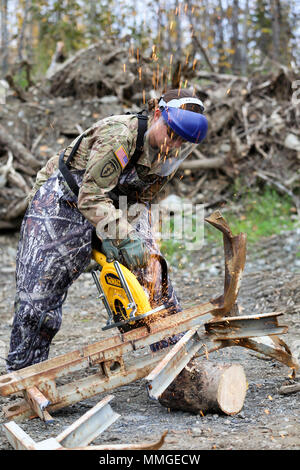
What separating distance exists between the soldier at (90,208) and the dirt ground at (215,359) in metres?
0.49

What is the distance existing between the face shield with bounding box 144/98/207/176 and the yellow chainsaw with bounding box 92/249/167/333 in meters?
0.66

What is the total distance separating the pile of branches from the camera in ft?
29.5

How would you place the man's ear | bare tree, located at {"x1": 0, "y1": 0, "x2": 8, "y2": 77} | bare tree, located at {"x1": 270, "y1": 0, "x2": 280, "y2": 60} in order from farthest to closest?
bare tree, located at {"x1": 270, "y1": 0, "x2": 280, "y2": 60} → bare tree, located at {"x1": 0, "y1": 0, "x2": 8, "y2": 77} → the man's ear

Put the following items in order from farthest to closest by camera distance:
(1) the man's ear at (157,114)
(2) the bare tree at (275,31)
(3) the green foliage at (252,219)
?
(2) the bare tree at (275,31) → (3) the green foliage at (252,219) → (1) the man's ear at (157,114)

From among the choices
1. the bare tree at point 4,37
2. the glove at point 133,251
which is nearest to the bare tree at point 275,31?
the bare tree at point 4,37

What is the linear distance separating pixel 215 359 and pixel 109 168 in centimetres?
185

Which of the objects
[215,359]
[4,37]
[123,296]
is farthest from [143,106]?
[123,296]

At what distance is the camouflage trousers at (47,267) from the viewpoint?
346 centimetres

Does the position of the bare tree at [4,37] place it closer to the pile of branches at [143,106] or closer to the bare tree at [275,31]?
the pile of branches at [143,106]

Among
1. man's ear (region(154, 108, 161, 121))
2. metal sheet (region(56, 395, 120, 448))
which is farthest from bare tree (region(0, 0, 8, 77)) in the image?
metal sheet (region(56, 395, 120, 448))

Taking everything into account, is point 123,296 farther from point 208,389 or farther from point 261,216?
point 261,216

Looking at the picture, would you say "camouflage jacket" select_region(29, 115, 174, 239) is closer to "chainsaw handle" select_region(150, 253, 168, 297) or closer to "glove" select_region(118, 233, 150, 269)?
"glove" select_region(118, 233, 150, 269)

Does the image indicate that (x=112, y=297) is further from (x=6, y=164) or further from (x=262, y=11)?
(x=262, y=11)

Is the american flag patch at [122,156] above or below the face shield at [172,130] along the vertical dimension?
below
